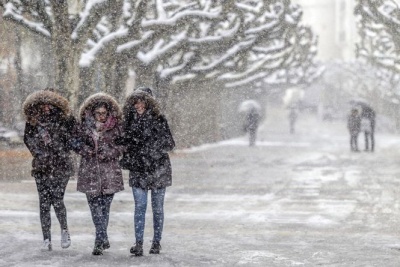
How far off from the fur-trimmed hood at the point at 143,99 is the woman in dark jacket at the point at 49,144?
1.71ft

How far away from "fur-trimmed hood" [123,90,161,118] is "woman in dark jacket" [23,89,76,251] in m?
0.52

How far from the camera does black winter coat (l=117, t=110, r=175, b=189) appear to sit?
7.11 metres

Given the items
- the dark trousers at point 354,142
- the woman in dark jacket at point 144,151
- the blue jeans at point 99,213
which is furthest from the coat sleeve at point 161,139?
the dark trousers at point 354,142

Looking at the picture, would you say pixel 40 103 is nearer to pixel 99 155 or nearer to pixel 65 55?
pixel 99 155

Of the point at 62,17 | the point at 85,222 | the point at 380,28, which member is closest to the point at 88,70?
the point at 62,17

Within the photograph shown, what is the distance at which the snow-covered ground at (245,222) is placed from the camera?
7199mm

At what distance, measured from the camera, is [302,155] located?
23.1 metres

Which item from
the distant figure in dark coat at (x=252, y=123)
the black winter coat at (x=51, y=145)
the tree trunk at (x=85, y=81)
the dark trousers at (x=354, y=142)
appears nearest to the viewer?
the black winter coat at (x=51, y=145)

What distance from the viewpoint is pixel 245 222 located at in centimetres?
955

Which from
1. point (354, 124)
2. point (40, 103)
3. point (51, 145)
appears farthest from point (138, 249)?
point (354, 124)

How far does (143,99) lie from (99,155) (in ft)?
2.07

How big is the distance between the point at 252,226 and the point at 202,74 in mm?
14949

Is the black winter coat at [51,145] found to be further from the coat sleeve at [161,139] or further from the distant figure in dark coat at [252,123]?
the distant figure in dark coat at [252,123]

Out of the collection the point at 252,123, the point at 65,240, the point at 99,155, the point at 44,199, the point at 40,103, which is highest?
the point at 40,103
